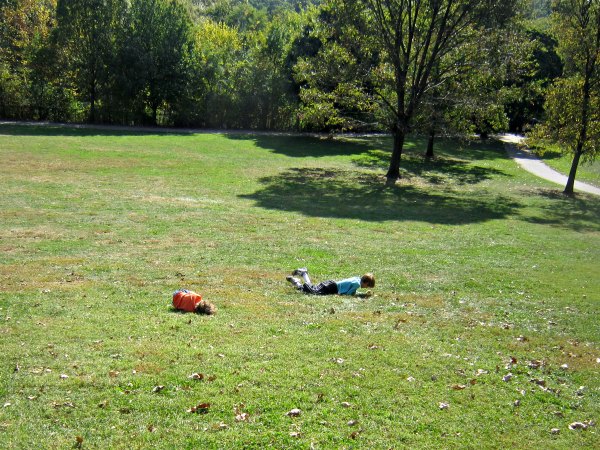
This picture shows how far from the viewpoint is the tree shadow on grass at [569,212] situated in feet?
69.7

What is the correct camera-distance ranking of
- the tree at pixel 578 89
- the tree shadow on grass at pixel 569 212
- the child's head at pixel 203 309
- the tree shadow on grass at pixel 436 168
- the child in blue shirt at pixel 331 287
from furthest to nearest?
1. the tree shadow on grass at pixel 436 168
2. the tree at pixel 578 89
3. the tree shadow on grass at pixel 569 212
4. the child in blue shirt at pixel 331 287
5. the child's head at pixel 203 309

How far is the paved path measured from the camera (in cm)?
3181

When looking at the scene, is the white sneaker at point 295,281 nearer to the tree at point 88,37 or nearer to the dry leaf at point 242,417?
the dry leaf at point 242,417

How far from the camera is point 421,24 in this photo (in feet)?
92.0

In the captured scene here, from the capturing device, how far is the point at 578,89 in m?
26.9

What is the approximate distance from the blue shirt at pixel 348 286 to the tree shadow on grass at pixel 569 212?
13.0 metres

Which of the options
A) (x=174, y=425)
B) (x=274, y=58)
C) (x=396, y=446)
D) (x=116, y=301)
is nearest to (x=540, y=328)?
(x=396, y=446)

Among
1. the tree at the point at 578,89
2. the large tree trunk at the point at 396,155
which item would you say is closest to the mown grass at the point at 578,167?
the tree at the point at 578,89

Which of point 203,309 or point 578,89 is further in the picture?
point 578,89

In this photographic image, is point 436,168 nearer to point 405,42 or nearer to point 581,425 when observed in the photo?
point 405,42

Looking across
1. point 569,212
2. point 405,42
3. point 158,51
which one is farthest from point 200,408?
point 158,51

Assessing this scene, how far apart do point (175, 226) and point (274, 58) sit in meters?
33.5

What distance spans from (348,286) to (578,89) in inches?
858

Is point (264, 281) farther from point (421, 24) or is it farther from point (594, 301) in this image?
point (421, 24)
